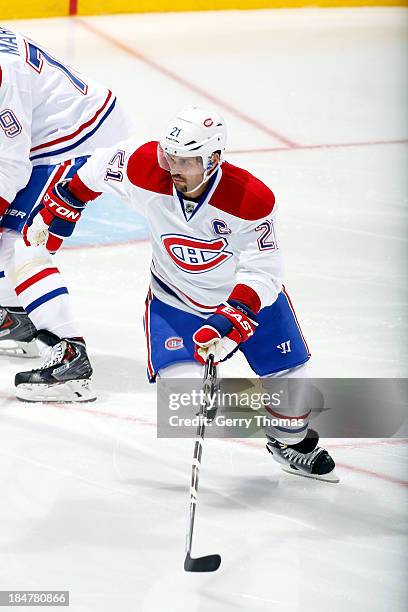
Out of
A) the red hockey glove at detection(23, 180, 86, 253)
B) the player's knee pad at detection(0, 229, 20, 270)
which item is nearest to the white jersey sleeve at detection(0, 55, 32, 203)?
the player's knee pad at detection(0, 229, 20, 270)

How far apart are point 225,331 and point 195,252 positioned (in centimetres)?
34

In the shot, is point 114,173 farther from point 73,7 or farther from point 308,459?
point 73,7

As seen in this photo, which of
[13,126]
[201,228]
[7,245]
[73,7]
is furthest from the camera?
[73,7]

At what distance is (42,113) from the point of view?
13.4ft

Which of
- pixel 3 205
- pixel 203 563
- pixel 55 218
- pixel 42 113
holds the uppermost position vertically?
pixel 42 113

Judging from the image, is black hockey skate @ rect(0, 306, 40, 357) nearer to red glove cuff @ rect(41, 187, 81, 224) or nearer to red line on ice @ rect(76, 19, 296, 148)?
red glove cuff @ rect(41, 187, 81, 224)

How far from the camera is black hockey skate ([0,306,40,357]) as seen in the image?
4281mm

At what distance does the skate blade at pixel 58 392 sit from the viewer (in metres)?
3.89

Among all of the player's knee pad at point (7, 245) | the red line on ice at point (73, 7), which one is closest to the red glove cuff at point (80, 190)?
the player's knee pad at point (7, 245)

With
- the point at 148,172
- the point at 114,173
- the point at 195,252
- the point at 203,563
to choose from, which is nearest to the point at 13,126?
A: the point at 114,173

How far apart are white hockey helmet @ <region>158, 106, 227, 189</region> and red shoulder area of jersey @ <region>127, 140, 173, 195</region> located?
14 cm

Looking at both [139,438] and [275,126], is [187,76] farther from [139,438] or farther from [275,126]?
[139,438]

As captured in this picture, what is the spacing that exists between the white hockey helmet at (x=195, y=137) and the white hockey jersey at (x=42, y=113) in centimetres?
89

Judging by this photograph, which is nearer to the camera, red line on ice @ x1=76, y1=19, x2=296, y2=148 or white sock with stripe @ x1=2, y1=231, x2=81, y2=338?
white sock with stripe @ x1=2, y1=231, x2=81, y2=338
